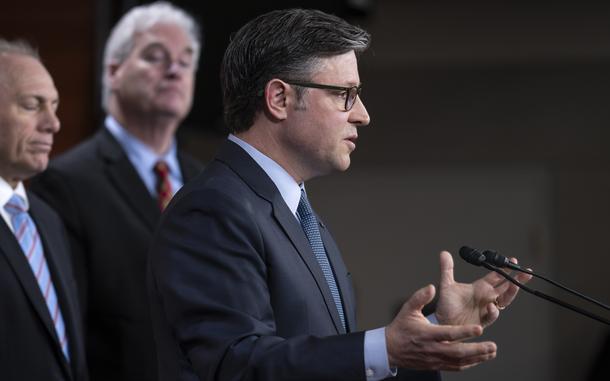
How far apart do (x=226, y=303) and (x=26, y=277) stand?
33.0 inches

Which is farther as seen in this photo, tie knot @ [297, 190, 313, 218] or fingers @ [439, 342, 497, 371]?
tie knot @ [297, 190, 313, 218]

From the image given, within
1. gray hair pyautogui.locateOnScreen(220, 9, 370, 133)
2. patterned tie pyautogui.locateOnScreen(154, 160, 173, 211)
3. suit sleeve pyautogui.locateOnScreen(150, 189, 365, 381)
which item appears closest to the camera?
suit sleeve pyautogui.locateOnScreen(150, 189, 365, 381)

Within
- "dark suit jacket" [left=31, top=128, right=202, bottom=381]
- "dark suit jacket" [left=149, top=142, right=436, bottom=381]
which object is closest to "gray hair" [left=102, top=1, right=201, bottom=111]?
"dark suit jacket" [left=31, top=128, right=202, bottom=381]

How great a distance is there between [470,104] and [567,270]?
3.88 feet

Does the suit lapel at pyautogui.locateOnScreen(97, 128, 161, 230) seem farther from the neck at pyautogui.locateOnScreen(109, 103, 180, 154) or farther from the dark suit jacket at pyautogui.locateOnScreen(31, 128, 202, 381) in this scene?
the neck at pyautogui.locateOnScreen(109, 103, 180, 154)

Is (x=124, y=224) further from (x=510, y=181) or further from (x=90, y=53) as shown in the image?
(x=510, y=181)

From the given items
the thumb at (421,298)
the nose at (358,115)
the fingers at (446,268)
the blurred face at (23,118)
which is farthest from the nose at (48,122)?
the thumb at (421,298)

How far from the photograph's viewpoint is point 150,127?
3.21 meters

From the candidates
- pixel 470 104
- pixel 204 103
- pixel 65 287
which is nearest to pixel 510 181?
pixel 470 104

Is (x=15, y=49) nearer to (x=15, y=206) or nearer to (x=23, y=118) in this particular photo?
(x=23, y=118)

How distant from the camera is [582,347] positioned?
232 inches

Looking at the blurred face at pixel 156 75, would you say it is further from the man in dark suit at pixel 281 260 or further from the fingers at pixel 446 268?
A: the fingers at pixel 446 268

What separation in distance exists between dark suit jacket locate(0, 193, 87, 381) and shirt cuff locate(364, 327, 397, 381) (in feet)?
3.27

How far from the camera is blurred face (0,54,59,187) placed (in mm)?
2449
